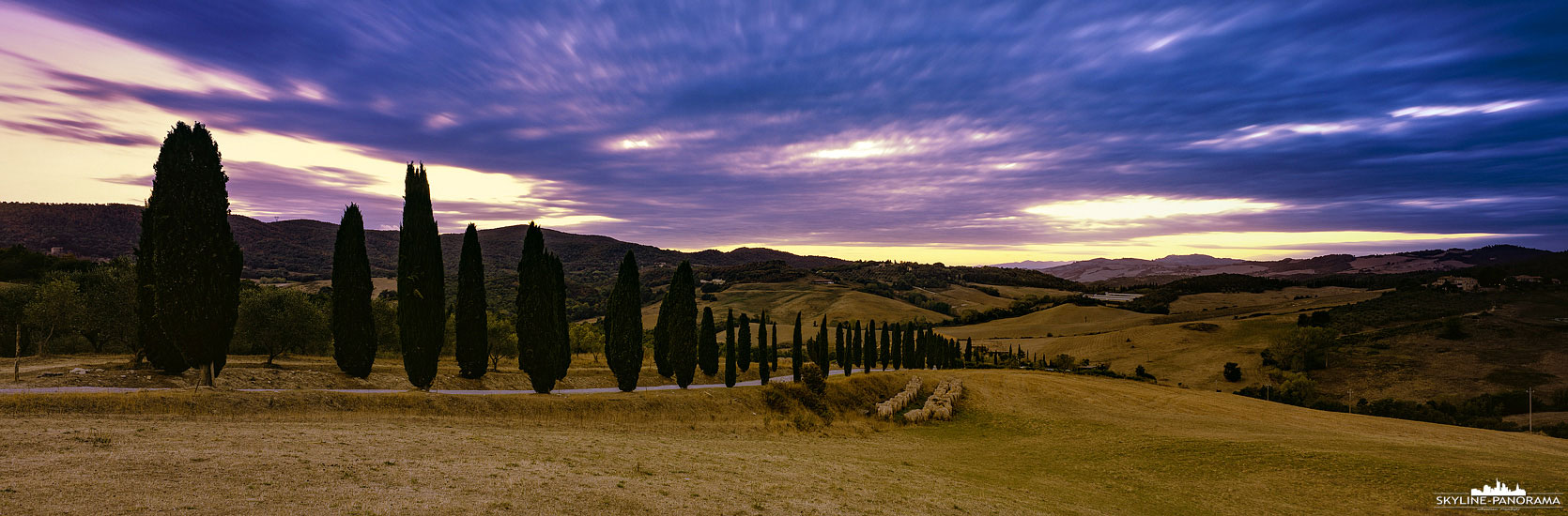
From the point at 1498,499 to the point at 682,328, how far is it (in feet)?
133

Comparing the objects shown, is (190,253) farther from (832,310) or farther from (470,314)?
(832,310)

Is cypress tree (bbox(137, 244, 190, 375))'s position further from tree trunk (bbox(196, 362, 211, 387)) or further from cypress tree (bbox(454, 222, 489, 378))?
cypress tree (bbox(454, 222, 489, 378))

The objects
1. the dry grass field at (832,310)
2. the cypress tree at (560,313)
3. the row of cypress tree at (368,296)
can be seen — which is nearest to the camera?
the row of cypress tree at (368,296)

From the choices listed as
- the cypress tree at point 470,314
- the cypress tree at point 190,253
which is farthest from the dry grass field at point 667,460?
the cypress tree at point 470,314

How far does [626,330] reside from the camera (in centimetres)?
3928

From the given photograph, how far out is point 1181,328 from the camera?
119 metres

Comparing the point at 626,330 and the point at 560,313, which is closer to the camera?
the point at 560,313

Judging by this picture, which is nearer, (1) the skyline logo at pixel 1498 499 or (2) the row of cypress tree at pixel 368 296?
(1) the skyline logo at pixel 1498 499

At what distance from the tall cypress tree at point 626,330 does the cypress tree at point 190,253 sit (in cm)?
1933

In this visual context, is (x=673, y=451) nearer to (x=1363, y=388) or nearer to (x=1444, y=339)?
(x=1363, y=388)

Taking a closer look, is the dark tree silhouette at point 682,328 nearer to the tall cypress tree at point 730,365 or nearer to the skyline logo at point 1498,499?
the tall cypress tree at point 730,365

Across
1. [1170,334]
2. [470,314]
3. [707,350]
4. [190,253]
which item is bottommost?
[1170,334]

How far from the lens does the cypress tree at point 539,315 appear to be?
3506 centimetres

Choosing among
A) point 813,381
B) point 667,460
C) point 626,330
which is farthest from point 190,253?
point 813,381
